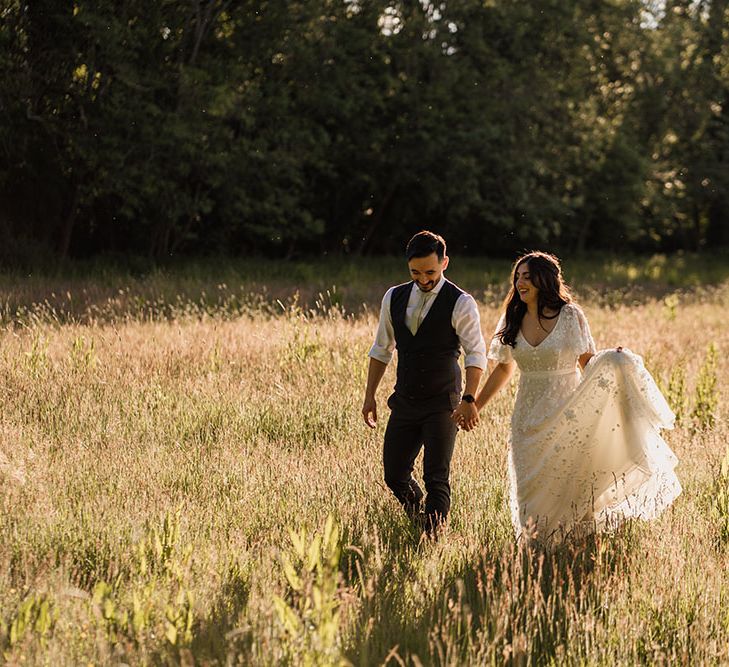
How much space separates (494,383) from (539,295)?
0.56m

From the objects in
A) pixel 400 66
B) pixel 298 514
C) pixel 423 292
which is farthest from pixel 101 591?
pixel 400 66

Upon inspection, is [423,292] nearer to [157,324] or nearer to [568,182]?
[157,324]

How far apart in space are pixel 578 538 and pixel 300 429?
9.20 ft

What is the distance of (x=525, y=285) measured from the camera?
507 cm

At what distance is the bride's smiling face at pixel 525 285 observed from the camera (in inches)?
199

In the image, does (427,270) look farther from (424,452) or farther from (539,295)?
(424,452)

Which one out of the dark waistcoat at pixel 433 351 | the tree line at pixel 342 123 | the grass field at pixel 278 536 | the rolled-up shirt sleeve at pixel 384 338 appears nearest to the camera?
the grass field at pixel 278 536

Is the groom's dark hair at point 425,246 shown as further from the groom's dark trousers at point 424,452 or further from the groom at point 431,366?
the groom's dark trousers at point 424,452

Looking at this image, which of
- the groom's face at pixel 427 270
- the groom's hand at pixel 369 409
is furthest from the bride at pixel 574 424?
the groom's hand at pixel 369 409

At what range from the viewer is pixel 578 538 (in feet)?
16.1

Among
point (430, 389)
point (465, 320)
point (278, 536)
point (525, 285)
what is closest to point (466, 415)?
point (430, 389)

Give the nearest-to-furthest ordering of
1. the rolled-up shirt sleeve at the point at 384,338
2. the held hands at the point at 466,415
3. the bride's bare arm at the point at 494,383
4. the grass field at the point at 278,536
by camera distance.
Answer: the grass field at the point at 278,536
the held hands at the point at 466,415
the bride's bare arm at the point at 494,383
the rolled-up shirt sleeve at the point at 384,338

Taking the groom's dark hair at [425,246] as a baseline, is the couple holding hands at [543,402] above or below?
below

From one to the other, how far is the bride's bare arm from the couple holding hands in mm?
11
